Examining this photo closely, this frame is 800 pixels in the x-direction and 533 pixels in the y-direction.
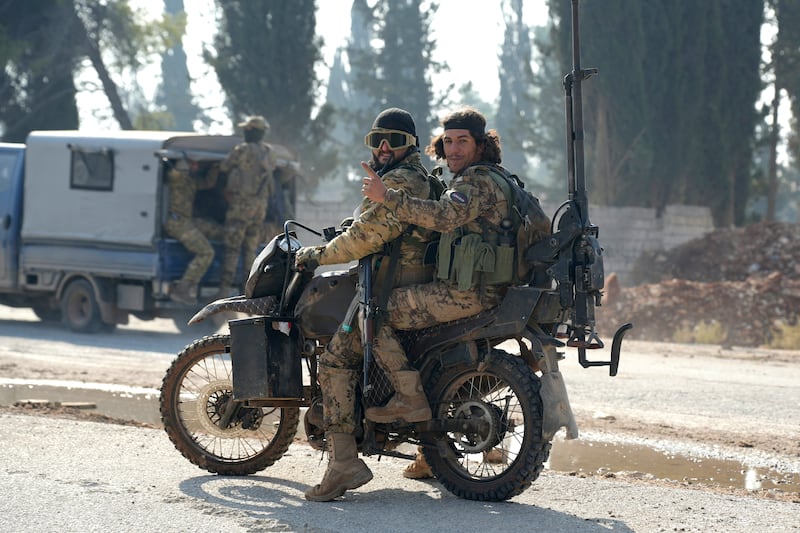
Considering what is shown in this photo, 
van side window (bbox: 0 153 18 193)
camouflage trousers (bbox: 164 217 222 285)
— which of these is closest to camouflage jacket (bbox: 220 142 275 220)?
camouflage trousers (bbox: 164 217 222 285)

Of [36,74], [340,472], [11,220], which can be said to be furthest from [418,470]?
[36,74]

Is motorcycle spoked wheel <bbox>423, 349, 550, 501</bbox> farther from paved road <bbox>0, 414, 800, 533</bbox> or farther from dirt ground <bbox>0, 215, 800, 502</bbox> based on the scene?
dirt ground <bbox>0, 215, 800, 502</bbox>

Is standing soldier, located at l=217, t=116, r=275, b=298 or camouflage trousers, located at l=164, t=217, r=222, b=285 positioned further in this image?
standing soldier, located at l=217, t=116, r=275, b=298

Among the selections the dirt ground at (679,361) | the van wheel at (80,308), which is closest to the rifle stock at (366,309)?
the dirt ground at (679,361)

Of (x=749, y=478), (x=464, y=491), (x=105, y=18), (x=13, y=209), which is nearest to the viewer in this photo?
(x=464, y=491)

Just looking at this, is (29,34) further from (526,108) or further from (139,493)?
(526,108)

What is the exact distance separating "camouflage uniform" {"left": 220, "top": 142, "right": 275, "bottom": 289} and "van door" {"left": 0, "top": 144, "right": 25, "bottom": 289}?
109 inches

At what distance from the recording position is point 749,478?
6.96 m

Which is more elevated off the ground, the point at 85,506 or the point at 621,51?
the point at 621,51

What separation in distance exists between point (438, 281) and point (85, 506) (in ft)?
6.36

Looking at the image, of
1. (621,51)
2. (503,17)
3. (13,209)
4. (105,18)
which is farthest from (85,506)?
(503,17)

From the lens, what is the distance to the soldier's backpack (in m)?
5.82

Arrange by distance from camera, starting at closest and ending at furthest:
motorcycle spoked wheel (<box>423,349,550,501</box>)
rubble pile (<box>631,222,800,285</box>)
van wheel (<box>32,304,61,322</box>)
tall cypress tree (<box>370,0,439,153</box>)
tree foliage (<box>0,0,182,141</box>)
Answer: motorcycle spoked wheel (<box>423,349,550,501</box>)
van wheel (<box>32,304,61,322</box>)
rubble pile (<box>631,222,800,285</box>)
tree foliage (<box>0,0,182,141</box>)
tall cypress tree (<box>370,0,439,153</box>)

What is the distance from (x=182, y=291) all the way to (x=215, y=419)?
855 cm
